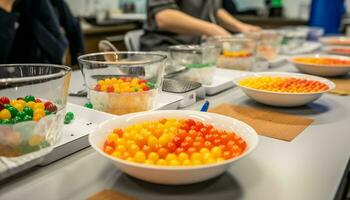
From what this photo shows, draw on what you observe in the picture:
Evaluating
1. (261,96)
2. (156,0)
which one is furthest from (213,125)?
(156,0)

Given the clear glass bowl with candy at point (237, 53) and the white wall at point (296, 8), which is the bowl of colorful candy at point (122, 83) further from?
the white wall at point (296, 8)

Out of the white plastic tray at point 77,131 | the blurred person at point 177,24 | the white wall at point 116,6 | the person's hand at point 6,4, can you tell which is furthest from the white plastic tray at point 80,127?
the white wall at point 116,6

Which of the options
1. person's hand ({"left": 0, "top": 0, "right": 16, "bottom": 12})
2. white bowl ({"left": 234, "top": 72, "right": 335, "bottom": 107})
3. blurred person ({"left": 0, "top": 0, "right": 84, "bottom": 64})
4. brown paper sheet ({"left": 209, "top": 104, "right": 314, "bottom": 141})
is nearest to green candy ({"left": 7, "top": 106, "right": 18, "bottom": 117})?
brown paper sheet ({"left": 209, "top": 104, "right": 314, "bottom": 141})

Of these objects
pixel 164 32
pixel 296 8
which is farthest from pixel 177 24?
pixel 296 8

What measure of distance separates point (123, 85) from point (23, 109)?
0.85 feet

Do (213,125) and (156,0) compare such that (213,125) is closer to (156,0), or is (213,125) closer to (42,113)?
(42,113)

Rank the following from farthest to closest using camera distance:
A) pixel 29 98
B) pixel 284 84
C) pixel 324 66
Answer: pixel 324 66 < pixel 284 84 < pixel 29 98

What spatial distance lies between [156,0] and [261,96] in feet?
3.67

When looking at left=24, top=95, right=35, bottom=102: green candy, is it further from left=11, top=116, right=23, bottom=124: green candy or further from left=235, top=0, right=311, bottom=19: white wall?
left=235, top=0, right=311, bottom=19: white wall

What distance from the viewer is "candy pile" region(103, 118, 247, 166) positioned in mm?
573

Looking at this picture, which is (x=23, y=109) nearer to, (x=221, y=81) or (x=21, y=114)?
(x=21, y=114)

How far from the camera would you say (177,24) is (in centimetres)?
191

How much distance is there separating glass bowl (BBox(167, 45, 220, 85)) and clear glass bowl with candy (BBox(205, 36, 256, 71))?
0.18 meters

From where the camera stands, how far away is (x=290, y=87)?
104 cm
